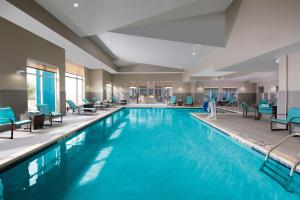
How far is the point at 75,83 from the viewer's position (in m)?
12.3

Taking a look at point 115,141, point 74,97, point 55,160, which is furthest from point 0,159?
point 74,97

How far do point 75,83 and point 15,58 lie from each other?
688 centimetres

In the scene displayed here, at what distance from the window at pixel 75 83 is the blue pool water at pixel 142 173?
7.41m

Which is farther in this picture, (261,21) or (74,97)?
(74,97)

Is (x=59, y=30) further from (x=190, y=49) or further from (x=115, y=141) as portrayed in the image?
(x=190, y=49)

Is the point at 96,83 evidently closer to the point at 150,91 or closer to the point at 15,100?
Result: the point at 150,91

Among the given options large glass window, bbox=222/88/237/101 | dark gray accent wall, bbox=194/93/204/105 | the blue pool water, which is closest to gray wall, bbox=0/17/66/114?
the blue pool water

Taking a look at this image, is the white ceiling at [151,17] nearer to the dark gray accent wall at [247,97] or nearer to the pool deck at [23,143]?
the pool deck at [23,143]

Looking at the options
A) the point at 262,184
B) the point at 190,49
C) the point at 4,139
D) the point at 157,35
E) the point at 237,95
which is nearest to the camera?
the point at 262,184

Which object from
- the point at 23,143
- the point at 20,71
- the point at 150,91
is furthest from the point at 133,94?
the point at 23,143

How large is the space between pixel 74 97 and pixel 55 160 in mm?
9232

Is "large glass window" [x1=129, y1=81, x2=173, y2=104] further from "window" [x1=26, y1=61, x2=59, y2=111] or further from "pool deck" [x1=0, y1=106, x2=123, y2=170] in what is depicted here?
"pool deck" [x1=0, y1=106, x2=123, y2=170]

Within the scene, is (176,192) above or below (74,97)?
below

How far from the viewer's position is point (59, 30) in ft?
19.5
